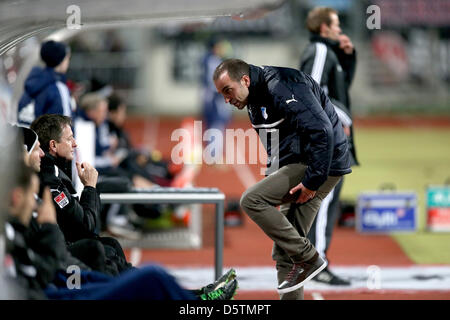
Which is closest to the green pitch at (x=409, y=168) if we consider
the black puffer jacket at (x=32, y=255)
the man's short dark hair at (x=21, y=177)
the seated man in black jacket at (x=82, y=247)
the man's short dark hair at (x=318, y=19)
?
the man's short dark hair at (x=318, y=19)

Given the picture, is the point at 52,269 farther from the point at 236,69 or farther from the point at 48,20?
the point at 48,20

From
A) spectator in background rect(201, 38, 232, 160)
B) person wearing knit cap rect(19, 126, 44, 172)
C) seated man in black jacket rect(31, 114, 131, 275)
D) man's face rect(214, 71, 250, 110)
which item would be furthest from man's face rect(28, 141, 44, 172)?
spectator in background rect(201, 38, 232, 160)

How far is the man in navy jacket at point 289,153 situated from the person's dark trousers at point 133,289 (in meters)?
1.20

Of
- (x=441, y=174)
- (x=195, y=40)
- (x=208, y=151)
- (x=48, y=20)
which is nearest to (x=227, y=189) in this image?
(x=208, y=151)

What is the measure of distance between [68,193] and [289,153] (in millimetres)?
1557

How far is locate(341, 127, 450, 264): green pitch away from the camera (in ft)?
31.2

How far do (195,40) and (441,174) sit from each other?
13859 millimetres

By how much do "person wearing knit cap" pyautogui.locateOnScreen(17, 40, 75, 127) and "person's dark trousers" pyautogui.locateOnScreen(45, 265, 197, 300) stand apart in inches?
128

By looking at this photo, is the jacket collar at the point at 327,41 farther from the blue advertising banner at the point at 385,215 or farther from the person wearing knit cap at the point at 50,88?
the blue advertising banner at the point at 385,215

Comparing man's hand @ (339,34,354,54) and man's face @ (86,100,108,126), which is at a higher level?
man's hand @ (339,34,354,54)

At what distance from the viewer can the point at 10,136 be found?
4629mm

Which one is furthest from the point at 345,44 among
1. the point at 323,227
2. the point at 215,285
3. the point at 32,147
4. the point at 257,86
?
the point at 32,147

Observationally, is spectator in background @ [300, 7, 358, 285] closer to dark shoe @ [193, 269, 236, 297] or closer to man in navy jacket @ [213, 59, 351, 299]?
man in navy jacket @ [213, 59, 351, 299]

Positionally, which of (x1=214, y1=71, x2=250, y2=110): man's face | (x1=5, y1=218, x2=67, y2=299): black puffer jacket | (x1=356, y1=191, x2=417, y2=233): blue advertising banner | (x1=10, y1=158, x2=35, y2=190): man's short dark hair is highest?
(x1=214, y1=71, x2=250, y2=110): man's face
